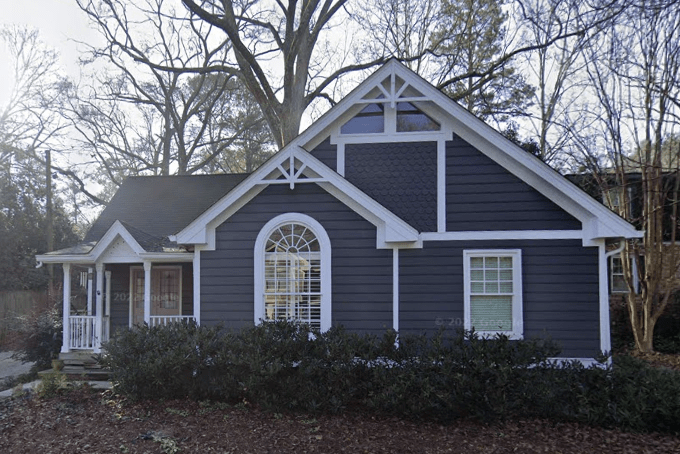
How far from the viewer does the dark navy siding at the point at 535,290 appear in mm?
9195

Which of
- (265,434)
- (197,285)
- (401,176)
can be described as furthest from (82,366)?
(401,176)

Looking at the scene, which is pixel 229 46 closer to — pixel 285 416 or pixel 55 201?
pixel 55 201

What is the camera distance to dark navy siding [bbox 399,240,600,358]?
920cm

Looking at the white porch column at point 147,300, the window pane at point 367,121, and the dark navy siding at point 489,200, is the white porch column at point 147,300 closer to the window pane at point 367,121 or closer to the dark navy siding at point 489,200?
the window pane at point 367,121

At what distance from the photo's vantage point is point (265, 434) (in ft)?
23.7

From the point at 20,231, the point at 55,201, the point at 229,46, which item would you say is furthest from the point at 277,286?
the point at 55,201

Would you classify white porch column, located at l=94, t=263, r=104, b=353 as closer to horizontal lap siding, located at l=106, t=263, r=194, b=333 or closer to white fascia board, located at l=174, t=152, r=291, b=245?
horizontal lap siding, located at l=106, t=263, r=194, b=333

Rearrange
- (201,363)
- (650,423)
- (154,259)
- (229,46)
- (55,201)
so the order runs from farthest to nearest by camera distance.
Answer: (55,201), (229,46), (154,259), (201,363), (650,423)

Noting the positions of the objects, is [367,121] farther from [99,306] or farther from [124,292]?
[124,292]

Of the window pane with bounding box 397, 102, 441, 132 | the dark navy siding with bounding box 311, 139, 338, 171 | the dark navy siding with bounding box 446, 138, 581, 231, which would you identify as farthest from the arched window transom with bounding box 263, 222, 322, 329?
the window pane with bounding box 397, 102, 441, 132

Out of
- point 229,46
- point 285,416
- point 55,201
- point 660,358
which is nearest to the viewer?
point 285,416

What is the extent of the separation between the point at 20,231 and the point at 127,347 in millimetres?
18723

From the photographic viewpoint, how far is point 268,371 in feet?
26.1

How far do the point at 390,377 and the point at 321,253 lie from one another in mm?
2680
